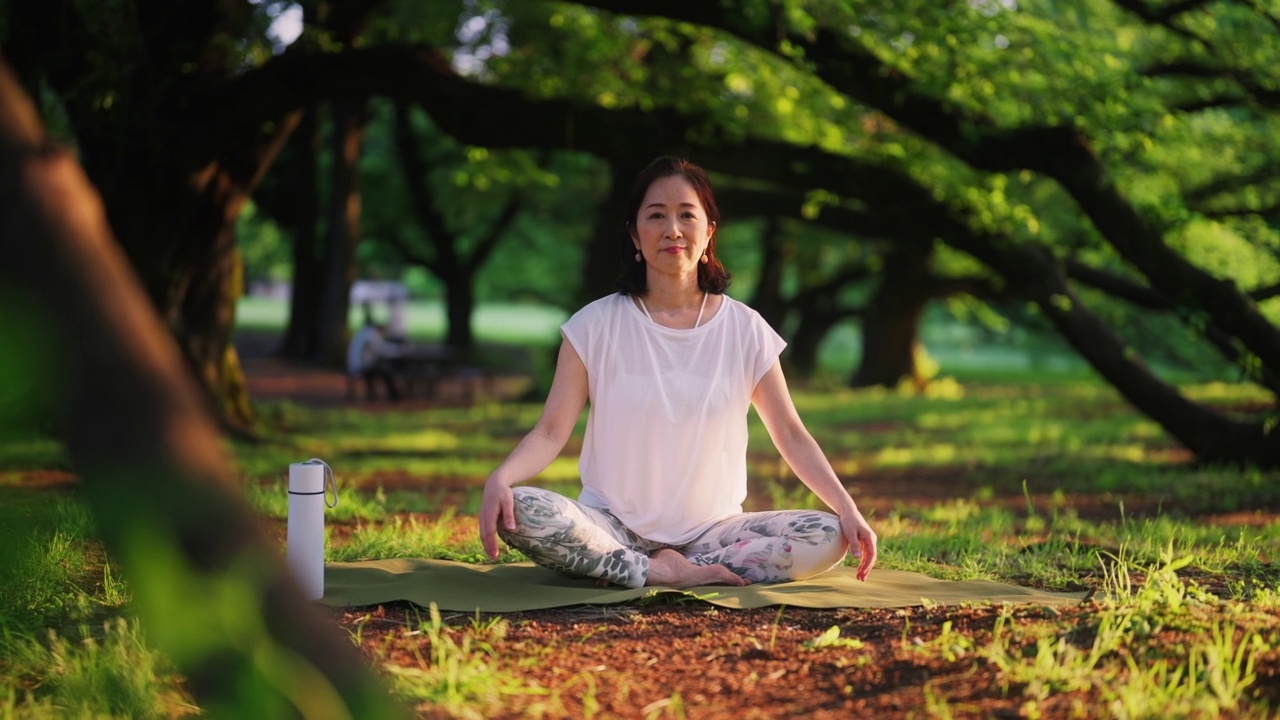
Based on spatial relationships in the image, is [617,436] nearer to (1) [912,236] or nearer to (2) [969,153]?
(2) [969,153]

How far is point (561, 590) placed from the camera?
4.41 m

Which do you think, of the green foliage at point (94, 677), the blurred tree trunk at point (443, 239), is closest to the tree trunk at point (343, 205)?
the blurred tree trunk at point (443, 239)

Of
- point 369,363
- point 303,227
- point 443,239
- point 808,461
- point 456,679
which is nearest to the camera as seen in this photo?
point 456,679

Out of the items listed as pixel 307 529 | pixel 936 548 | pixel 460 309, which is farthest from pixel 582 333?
pixel 460 309

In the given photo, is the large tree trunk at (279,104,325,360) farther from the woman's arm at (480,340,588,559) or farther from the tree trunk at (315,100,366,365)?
the woman's arm at (480,340,588,559)

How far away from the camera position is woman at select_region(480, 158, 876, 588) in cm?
454

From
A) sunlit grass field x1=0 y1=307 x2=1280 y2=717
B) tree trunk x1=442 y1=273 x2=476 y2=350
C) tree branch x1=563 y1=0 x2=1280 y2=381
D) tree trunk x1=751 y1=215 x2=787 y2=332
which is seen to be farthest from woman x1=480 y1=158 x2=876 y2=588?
tree trunk x1=442 y1=273 x2=476 y2=350

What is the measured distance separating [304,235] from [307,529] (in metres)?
20.2

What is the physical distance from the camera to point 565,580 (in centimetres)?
465

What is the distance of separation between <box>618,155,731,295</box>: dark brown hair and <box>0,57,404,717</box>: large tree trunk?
2327 mm

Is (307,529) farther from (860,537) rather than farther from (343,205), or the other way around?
(343,205)

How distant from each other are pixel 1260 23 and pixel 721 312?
7.63 meters

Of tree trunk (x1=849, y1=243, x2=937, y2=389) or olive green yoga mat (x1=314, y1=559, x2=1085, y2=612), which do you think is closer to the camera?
olive green yoga mat (x1=314, y1=559, x2=1085, y2=612)

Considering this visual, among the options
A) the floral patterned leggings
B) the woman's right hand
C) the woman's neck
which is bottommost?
the floral patterned leggings
